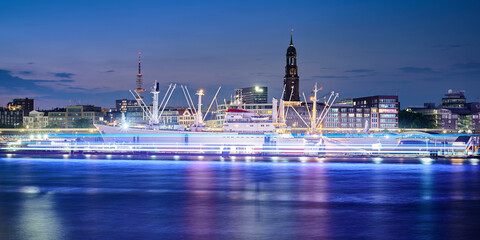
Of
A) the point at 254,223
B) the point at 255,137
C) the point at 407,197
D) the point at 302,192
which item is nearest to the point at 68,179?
the point at 302,192

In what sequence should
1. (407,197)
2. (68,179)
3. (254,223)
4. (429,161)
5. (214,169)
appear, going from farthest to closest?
(429,161)
(214,169)
(68,179)
(407,197)
(254,223)

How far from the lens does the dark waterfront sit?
468 inches

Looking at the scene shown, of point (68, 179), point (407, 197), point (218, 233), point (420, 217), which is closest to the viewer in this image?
point (218, 233)

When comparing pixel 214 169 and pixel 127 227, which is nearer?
pixel 127 227

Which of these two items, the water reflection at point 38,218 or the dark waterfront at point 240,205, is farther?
the dark waterfront at point 240,205

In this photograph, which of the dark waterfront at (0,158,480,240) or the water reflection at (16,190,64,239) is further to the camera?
the dark waterfront at (0,158,480,240)

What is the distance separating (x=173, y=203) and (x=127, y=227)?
13.5 feet

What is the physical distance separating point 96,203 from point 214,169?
13.7m

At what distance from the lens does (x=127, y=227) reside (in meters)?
12.3

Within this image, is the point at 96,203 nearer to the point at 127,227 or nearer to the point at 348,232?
the point at 127,227

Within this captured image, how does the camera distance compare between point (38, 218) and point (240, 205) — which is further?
point (240, 205)

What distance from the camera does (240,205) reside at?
629 inches

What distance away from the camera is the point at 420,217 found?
13766 millimetres

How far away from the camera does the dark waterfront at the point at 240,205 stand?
39.0 ft
